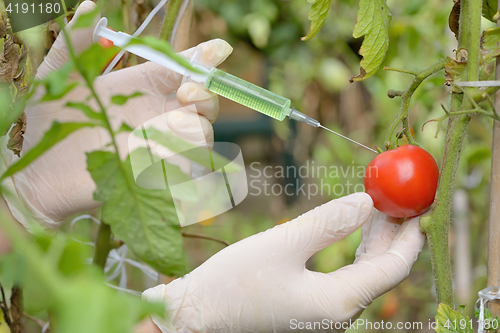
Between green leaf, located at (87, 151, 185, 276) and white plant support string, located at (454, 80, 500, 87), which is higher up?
white plant support string, located at (454, 80, 500, 87)

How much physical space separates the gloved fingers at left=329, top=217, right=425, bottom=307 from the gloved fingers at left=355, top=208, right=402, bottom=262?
0.21ft

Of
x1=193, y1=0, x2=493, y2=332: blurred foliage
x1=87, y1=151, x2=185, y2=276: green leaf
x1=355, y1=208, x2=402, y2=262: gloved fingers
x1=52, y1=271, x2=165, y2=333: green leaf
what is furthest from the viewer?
x1=193, y1=0, x2=493, y2=332: blurred foliage

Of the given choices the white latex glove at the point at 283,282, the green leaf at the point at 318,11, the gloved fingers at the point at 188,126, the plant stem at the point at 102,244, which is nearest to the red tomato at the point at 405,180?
the white latex glove at the point at 283,282

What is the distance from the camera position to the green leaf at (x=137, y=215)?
39 centimetres

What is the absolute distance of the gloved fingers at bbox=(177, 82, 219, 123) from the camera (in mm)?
844

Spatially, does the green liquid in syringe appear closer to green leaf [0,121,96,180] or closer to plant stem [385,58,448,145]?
plant stem [385,58,448,145]

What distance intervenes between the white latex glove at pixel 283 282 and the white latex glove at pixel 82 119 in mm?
292

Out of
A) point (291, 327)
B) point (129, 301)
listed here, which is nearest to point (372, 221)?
point (291, 327)

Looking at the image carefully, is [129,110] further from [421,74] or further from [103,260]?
[421,74]

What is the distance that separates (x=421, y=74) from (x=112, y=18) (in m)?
0.86

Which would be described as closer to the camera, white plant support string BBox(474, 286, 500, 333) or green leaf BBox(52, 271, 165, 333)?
green leaf BBox(52, 271, 165, 333)

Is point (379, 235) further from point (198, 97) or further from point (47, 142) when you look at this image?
point (47, 142)

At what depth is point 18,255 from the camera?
0.28m

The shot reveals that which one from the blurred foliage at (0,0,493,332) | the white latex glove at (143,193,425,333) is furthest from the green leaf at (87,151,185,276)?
the blurred foliage at (0,0,493,332)
